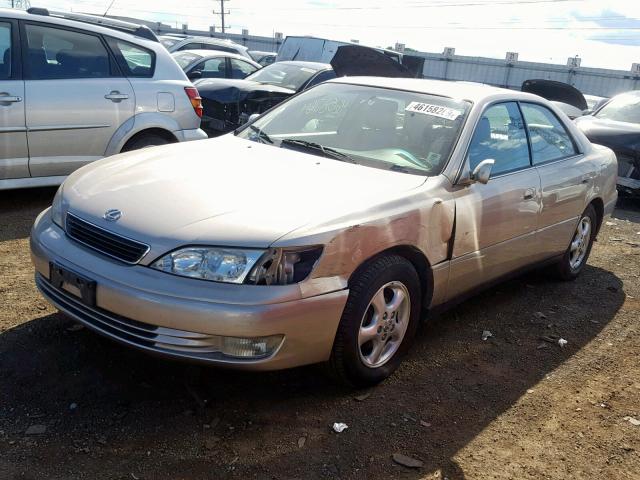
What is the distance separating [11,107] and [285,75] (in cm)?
561

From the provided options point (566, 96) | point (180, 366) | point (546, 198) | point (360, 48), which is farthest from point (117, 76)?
point (566, 96)

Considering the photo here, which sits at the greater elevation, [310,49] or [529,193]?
[310,49]

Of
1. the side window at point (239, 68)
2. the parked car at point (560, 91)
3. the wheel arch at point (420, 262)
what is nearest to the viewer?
the wheel arch at point (420, 262)

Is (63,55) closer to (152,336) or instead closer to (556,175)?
(152,336)

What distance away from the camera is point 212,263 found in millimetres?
2830

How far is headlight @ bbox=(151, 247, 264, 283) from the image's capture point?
281 centimetres

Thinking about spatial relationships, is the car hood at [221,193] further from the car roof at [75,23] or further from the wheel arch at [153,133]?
the car roof at [75,23]

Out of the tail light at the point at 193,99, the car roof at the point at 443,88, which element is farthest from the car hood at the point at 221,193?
the tail light at the point at 193,99

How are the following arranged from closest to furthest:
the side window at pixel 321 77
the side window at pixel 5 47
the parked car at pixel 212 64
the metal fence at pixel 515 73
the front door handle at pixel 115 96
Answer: the side window at pixel 5 47 < the front door handle at pixel 115 96 < the side window at pixel 321 77 < the parked car at pixel 212 64 < the metal fence at pixel 515 73

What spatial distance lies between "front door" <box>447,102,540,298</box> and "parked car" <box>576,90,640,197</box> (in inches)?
187

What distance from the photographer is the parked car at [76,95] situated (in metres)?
5.49

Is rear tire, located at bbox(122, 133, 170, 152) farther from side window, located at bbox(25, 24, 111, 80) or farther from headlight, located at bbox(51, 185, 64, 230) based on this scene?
headlight, located at bbox(51, 185, 64, 230)

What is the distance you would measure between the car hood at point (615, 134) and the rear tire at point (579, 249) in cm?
354

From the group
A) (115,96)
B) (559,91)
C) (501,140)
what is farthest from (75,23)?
(559,91)
